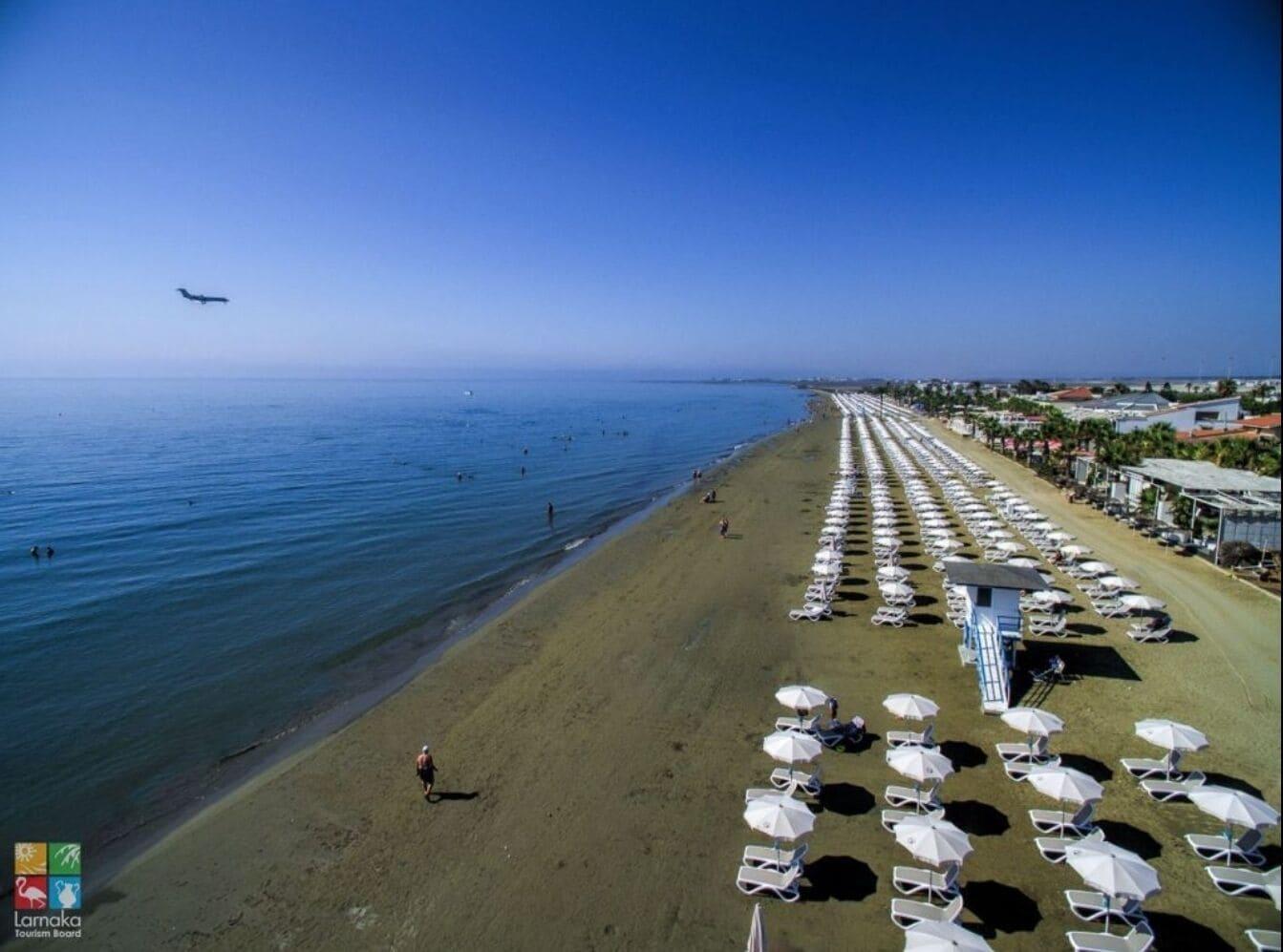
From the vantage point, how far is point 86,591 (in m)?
26.2

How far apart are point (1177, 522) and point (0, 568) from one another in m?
51.1

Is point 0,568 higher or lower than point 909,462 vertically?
lower

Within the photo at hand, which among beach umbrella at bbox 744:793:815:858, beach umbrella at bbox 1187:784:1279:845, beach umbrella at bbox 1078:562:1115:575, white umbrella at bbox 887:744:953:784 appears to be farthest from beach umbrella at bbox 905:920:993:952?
beach umbrella at bbox 1078:562:1115:575

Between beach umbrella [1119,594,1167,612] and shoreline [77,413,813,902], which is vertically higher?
beach umbrella [1119,594,1167,612]

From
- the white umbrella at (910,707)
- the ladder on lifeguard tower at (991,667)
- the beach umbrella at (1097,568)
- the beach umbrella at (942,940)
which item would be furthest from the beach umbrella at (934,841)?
the beach umbrella at (1097,568)

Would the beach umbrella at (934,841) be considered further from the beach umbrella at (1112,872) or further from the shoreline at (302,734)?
the shoreline at (302,734)

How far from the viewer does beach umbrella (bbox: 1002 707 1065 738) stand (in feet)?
41.5

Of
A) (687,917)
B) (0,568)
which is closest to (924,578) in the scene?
(687,917)

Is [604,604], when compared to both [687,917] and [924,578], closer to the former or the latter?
[924,578]

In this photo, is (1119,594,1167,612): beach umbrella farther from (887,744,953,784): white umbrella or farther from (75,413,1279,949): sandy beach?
(887,744,953,784): white umbrella

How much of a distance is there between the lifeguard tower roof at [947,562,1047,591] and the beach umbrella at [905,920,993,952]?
32.4ft

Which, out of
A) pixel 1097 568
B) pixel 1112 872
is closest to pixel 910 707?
pixel 1112 872

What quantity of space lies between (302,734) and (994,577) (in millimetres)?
18389

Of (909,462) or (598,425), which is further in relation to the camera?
(598,425)
